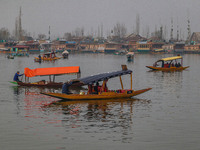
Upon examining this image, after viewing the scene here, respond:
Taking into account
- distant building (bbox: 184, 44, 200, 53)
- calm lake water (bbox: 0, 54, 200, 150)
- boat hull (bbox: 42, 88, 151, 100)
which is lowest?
calm lake water (bbox: 0, 54, 200, 150)

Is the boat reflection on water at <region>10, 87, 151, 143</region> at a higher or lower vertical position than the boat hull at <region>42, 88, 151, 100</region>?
lower

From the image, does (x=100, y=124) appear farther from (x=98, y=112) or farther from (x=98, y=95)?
(x=98, y=95)

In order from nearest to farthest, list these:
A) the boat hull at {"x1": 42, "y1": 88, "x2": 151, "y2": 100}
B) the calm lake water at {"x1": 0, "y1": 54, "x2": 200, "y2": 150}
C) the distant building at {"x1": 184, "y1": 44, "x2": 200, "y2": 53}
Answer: the calm lake water at {"x1": 0, "y1": 54, "x2": 200, "y2": 150}
the boat hull at {"x1": 42, "y1": 88, "x2": 151, "y2": 100}
the distant building at {"x1": 184, "y1": 44, "x2": 200, "y2": 53}

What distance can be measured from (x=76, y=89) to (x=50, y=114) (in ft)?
43.5

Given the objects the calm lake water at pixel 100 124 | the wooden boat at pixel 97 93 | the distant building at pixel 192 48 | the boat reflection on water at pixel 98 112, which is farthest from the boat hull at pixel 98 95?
the distant building at pixel 192 48

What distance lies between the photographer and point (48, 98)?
2944 cm

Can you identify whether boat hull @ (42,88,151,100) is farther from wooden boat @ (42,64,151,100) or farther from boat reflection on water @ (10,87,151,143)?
boat reflection on water @ (10,87,151,143)

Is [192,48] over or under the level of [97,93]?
over

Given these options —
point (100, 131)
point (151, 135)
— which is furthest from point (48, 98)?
point (151, 135)

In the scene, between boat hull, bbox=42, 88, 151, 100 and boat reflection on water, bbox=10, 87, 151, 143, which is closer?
boat reflection on water, bbox=10, 87, 151, 143

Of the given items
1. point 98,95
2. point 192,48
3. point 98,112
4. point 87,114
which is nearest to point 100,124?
point 87,114

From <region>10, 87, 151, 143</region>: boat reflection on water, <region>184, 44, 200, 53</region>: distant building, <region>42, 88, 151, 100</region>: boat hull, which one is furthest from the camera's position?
<region>184, 44, 200, 53</region>: distant building

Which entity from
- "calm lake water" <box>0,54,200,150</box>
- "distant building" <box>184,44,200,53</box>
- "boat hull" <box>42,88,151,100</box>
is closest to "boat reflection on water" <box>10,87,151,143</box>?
"calm lake water" <box>0,54,200,150</box>

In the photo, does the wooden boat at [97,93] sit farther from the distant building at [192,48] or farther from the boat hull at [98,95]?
the distant building at [192,48]
